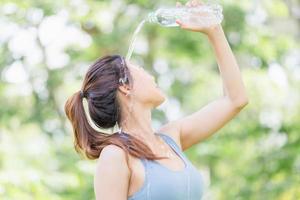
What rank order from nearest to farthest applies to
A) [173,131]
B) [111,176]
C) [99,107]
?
[111,176] → [99,107] → [173,131]

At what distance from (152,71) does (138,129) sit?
199 inches

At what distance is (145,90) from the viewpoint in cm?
224

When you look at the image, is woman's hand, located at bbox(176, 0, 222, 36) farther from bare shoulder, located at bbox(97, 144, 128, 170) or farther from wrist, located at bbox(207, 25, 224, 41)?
bare shoulder, located at bbox(97, 144, 128, 170)

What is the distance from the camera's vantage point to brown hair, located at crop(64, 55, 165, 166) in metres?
2.19

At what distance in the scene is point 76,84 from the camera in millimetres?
6969

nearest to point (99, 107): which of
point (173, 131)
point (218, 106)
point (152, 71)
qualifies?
point (173, 131)

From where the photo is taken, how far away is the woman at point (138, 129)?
6.86 ft

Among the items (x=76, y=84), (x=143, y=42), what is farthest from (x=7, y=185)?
(x=143, y=42)

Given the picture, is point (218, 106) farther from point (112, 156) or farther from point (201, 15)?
point (112, 156)

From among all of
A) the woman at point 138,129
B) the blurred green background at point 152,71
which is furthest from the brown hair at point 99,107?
the blurred green background at point 152,71

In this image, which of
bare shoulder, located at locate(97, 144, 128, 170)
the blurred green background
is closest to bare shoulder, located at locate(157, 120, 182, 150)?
bare shoulder, located at locate(97, 144, 128, 170)

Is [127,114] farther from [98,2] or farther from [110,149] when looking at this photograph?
[98,2]

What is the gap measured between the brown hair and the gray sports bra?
0.17 feet

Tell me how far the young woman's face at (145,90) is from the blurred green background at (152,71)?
3.03 m
